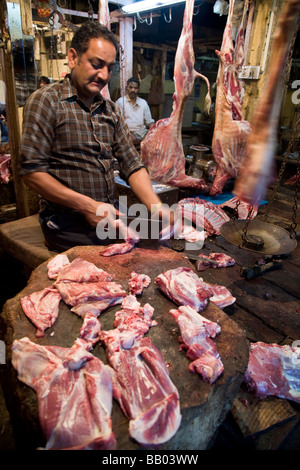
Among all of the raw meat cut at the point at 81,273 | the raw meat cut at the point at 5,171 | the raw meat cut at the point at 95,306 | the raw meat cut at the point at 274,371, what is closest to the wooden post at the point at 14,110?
the raw meat cut at the point at 5,171

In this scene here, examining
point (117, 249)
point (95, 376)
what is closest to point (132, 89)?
point (117, 249)

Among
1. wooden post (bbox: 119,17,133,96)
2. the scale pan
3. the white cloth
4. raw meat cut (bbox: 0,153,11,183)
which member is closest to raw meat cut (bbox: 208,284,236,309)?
the scale pan

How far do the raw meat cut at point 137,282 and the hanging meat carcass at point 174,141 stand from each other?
11.3 feet

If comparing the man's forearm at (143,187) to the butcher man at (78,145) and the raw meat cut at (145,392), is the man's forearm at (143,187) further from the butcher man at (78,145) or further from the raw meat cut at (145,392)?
the raw meat cut at (145,392)

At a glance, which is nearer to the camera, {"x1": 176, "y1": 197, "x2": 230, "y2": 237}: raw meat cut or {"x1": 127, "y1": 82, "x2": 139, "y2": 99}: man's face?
{"x1": 176, "y1": 197, "x2": 230, "y2": 237}: raw meat cut

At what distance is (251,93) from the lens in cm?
564

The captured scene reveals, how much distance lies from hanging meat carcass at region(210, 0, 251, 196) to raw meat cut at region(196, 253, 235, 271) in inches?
94.0

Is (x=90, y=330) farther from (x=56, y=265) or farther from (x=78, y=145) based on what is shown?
(x=78, y=145)

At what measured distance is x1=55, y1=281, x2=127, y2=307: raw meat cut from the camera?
81.7 inches

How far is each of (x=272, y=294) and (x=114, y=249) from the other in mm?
1768

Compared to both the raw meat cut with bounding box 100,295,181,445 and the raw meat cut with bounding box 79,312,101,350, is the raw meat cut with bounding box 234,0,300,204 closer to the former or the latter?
the raw meat cut with bounding box 100,295,181,445

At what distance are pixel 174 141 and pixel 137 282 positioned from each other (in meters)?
3.82
